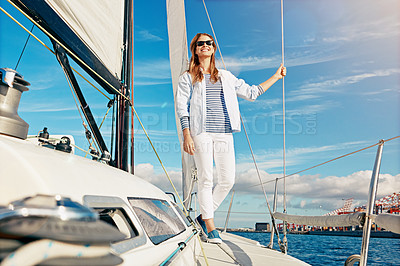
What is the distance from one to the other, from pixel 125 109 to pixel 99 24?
30.9 inches

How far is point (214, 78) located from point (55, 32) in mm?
1292

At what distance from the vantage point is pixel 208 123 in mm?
2367

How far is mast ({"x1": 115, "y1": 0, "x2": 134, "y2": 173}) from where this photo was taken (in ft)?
8.33

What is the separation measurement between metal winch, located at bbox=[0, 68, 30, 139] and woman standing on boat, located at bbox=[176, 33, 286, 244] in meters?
1.44

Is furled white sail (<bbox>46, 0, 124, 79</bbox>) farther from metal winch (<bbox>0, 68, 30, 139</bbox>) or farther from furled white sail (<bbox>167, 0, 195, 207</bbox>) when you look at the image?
furled white sail (<bbox>167, 0, 195, 207</bbox>)

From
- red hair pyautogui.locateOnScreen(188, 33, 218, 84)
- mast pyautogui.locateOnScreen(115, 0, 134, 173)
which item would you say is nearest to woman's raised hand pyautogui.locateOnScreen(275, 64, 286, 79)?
red hair pyautogui.locateOnScreen(188, 33, 218, 84)

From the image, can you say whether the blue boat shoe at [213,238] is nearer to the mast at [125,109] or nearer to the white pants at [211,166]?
the white pants at [211,166]

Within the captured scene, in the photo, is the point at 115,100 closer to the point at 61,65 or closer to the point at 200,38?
the point at 61,65

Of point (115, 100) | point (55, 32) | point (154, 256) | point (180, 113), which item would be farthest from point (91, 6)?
point (154, 256)

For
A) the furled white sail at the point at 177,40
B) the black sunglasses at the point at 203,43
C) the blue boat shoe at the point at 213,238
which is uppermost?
the furled white sail at the point at 177,40

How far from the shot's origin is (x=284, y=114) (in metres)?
2.89

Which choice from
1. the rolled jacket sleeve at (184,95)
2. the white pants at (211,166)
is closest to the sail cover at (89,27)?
the rolled jacket sleeve at (184,95)

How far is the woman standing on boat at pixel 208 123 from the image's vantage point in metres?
2.29

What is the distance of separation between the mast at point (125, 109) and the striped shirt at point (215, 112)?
1.94 feet
